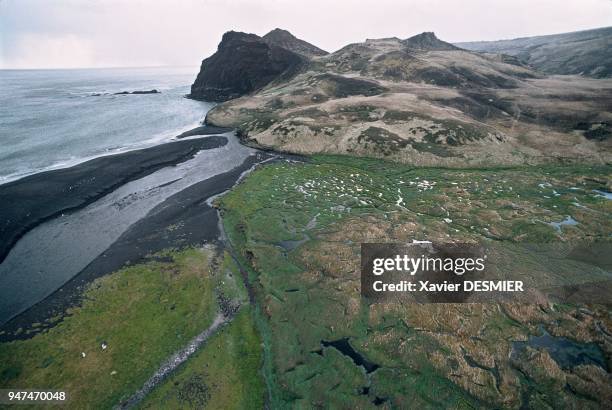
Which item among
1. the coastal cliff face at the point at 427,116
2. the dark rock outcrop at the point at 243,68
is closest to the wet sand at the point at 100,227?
the coastal cliff face at the point at 427,116

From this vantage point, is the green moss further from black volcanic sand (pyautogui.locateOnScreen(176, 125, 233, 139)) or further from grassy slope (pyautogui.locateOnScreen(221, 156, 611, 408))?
black volcanic sand (pyautogui.locateOnScreen(176, 125, 233, 139))

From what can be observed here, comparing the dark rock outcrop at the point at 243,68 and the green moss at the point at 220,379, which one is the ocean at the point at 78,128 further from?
the green moss at the point at 220,379

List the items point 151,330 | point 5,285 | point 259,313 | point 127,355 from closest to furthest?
point 127,355, point 151,330, point 259,313, point 5,285

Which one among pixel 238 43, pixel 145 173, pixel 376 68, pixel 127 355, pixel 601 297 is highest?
pixel 238 43

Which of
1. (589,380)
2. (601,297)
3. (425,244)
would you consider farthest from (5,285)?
(601,297)

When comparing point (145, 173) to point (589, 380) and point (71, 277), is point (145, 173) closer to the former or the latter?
point (71, 277)

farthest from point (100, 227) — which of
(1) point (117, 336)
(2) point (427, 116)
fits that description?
(2) point (427, 116)
